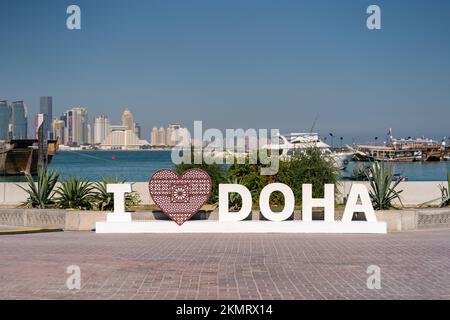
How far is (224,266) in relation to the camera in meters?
10.9

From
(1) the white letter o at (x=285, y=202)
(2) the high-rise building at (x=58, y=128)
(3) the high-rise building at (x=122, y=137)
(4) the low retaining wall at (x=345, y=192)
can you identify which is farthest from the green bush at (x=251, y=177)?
(3) the high-rise building at (x=122, y=137)

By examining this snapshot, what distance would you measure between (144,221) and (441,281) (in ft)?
30.2

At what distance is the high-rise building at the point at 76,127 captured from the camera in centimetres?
16000

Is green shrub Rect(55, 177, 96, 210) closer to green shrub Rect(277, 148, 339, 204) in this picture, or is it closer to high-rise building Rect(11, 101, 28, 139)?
green shrub Rect(277, 148, 339, 204)

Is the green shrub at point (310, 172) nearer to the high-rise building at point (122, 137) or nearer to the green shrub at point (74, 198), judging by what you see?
the green shrub at point (74, 198)

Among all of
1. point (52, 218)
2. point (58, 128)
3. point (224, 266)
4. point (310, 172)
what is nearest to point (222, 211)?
point (52, 218)

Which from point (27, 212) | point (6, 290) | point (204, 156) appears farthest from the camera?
point (204, 156)

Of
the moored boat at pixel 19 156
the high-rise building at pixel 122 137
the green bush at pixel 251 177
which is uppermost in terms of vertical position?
the high-rise building at pixel 122 137

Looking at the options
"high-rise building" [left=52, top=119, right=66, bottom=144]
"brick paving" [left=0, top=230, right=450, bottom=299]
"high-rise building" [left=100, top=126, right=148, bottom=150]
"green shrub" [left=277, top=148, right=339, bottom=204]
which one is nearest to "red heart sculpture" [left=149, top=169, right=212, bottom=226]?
"brick paving" [left=0, top=230, right=450, bottom=299]
